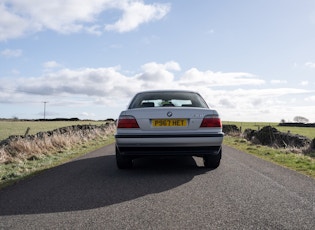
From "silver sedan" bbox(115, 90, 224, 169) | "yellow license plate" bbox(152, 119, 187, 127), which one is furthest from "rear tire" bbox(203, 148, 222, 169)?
"yellow license plate" bbox(152, 119, 187, 127)

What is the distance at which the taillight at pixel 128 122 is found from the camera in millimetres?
6758

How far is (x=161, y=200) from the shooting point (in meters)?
4.79

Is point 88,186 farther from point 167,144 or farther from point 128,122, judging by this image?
point 167,144

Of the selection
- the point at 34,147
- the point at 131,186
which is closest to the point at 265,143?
the point at 34,147

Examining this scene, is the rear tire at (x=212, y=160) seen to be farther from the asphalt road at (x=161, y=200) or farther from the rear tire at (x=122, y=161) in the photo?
the rear tire at (x=122, y=161)

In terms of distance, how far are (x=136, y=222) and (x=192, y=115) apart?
3295 mm

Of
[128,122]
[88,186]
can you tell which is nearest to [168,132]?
[128,122]

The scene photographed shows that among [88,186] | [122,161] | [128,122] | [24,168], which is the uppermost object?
[128,122]

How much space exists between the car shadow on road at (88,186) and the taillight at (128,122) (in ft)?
3.13

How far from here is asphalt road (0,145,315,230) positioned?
3811 mm

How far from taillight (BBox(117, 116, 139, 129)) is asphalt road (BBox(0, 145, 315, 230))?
0.96 metres

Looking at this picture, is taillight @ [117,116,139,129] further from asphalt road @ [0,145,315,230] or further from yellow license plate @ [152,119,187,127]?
asphalt road @ [0,145,315,230]

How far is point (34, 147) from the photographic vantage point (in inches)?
474

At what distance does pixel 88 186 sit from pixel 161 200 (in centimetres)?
159
